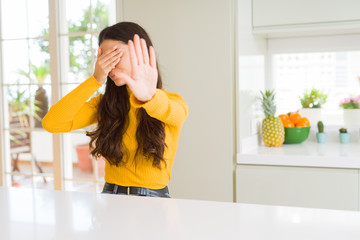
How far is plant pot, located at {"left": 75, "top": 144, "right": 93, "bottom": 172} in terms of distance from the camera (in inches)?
266

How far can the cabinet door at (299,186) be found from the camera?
6.52 feet

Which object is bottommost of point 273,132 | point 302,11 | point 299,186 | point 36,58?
point 299,186

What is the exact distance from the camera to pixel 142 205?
3.26ft

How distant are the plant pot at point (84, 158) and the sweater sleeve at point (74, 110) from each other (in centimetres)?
535

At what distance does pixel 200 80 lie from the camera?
216cm

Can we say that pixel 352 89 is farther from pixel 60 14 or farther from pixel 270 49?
pixel 60 14

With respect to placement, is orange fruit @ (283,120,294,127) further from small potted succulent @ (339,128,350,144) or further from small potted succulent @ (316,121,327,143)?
small potted succulent @ (339,128,350,144)

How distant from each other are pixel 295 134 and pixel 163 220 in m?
1.77

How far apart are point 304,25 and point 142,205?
162 cm

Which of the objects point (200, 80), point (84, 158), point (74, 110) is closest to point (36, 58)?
point (200, 80)

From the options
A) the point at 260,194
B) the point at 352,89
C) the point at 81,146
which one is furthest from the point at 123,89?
the point at 81,146

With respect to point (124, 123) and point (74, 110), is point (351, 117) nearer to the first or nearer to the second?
point (124, 123)

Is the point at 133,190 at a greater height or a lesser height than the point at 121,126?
lesser

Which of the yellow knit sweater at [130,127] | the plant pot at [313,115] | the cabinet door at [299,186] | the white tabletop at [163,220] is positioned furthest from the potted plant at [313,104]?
the white tabletop at [163,220]
